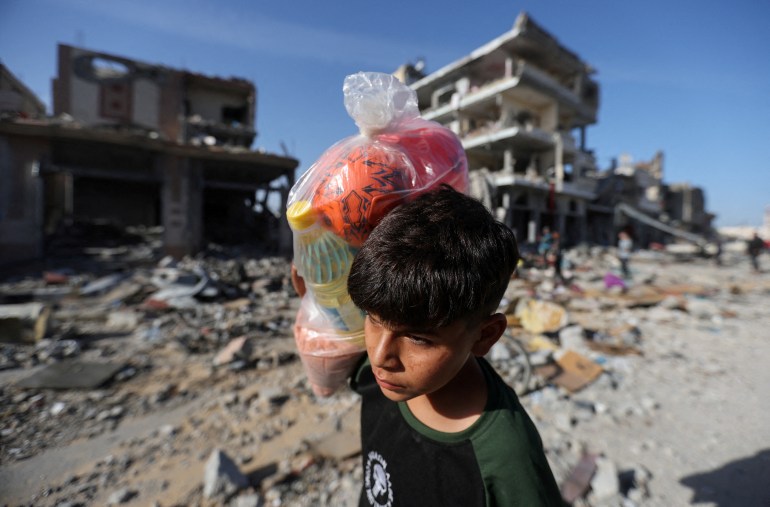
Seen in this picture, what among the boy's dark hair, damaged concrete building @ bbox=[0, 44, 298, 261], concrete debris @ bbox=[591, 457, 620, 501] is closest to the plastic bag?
the boy's dark hair

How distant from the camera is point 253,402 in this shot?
2.80 m

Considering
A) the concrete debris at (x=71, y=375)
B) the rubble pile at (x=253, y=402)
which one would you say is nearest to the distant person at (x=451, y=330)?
the rubble pile at (x=253, y=402)

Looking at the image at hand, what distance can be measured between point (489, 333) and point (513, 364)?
8.77 ft

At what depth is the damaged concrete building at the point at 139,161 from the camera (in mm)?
9352

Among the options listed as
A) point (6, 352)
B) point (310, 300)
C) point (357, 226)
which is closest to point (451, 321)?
point (357, 226)

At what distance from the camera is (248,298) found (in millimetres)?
6691

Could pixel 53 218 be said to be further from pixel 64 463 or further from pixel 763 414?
pixel 763 414

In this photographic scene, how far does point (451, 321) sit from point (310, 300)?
1.77ft

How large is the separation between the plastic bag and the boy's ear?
1.07 ft

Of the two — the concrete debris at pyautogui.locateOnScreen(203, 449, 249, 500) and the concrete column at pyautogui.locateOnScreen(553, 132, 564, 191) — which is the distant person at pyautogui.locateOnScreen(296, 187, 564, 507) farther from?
the concrete column at pyautogui.locateOnScreen(553, 132, 564, 191)

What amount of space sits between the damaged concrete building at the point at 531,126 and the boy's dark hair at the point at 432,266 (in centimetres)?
1485

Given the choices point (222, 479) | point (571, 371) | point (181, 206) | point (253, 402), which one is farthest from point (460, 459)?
point (181, 206)

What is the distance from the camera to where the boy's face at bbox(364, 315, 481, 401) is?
2.21ft

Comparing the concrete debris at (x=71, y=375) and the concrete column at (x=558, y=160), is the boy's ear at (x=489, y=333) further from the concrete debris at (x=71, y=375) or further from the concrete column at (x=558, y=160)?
the concrete column at (x=558, y=160)
